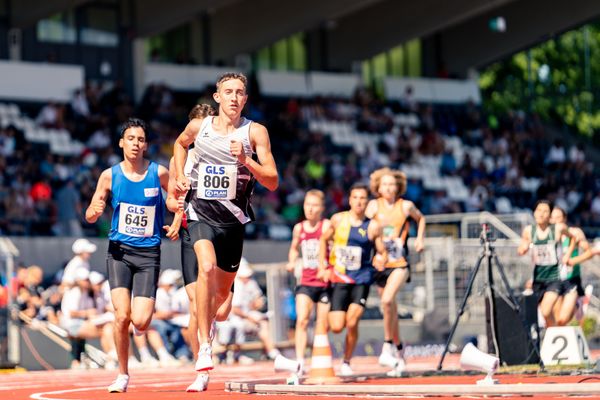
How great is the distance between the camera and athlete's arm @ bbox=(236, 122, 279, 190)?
10.9 metres

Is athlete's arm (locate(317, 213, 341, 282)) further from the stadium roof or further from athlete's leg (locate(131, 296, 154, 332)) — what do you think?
the stadium roof

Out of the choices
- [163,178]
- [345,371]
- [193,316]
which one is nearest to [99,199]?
[163,178]

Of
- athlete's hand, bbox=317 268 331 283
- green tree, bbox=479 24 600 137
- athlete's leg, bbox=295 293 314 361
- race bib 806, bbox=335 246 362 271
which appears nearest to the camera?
athlete's hand, bbox=317 268 331 283

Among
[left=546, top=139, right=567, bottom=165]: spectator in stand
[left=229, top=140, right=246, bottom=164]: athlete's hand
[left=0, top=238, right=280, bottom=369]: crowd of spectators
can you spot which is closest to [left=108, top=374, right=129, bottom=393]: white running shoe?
[left=229, top=140, right=246, bottom=164]: athlete's hand

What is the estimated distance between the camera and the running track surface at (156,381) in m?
11.3

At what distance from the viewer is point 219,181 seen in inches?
452

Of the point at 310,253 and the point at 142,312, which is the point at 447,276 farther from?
the point at 142,312

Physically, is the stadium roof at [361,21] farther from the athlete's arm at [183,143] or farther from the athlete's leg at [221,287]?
the athlete's leg at [221,287]

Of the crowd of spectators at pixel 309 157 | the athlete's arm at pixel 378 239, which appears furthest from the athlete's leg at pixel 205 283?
the crowd of spectators at pixel 309 157

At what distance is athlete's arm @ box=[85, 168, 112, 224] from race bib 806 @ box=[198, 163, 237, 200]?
96 centimetres

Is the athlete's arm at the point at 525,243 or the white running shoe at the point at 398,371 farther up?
the athlete's arm at the point at 525,243

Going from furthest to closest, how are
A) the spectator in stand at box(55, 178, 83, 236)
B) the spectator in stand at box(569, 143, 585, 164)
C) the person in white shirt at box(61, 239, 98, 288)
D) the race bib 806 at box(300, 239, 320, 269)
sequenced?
the spectator in stand at box(569, 143, 585, 164) → the spectator in stand at box(55, 178, 83, 236) → the person in white shirt at box(61, 239, 98, 288) → the race bib 806 at box(300, 239, 320, 269)

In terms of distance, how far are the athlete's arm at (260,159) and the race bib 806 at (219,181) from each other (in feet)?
0.90

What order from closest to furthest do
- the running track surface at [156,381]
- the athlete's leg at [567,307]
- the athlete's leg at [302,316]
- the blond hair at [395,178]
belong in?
the running track surface at [156,381] → the athlete's leg at [302,316] → the blond hair at [395,178] → the athlete's leg at [567,307]
